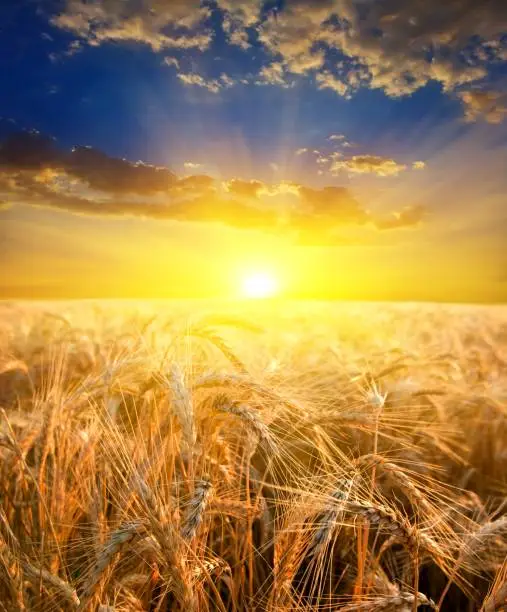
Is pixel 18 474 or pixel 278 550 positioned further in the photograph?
pixel 18 474

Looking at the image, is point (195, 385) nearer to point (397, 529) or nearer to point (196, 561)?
point (196, 561)

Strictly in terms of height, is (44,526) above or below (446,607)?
above

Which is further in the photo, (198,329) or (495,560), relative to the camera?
(198,329)

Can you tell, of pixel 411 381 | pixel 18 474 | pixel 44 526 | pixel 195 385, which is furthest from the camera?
pixel 411 381

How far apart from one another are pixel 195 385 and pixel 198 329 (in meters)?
0.77

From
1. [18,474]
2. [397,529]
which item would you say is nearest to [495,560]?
[397,529]

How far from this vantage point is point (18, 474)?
6.89 feet

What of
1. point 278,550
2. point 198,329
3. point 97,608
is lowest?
point 97,608

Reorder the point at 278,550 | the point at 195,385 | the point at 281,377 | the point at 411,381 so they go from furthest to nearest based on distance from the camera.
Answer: the point at 411,381 < the point at 281,377 < the point at 195,385 < the point at 278,550

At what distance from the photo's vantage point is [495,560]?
221 cm

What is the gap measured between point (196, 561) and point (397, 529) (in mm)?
579

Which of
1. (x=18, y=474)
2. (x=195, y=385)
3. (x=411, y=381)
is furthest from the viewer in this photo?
(x=411, y=381)

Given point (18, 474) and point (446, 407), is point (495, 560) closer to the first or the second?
point (446, 407)

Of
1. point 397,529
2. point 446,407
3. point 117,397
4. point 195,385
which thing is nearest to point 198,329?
point 117,397
